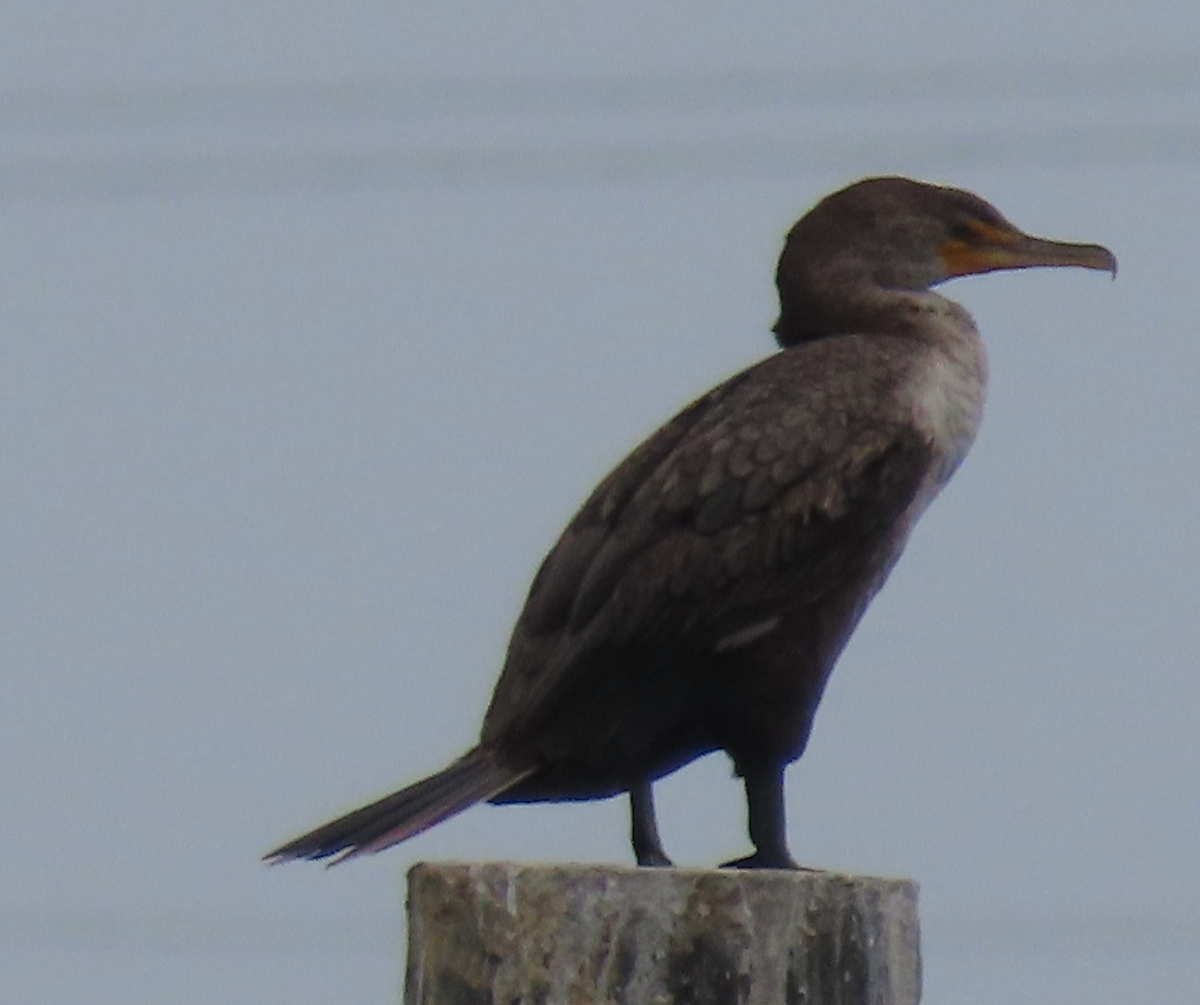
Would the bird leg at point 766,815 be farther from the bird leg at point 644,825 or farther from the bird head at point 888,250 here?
the bird head at point 888,250

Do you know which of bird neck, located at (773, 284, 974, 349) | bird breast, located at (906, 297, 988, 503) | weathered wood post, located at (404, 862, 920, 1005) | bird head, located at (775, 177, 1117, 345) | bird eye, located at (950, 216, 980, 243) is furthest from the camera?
bird eye, located at (950, 216, 980, 243)

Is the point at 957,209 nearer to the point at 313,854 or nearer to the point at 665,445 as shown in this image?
the point at 665,445

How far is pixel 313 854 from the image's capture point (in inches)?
193

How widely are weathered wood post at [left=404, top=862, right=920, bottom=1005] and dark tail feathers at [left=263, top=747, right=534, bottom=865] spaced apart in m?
0.62

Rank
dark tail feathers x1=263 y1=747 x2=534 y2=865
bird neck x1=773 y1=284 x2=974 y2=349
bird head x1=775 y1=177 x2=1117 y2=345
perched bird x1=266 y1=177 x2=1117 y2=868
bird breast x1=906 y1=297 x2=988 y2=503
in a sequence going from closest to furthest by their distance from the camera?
dark tail feathers x1=263 y1=747 x2=534 y2=865 < perched bird x1=266 y1=177 x2=1117 y2=868 < bird breast x1=906 y1=297 x2=988 y2=503 < bird neck x1=773 y1=284 x2=974 y2=349 < bird head x1=775 y1=177 x2=1117 y2=345

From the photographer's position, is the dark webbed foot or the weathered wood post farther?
the dark webbed foot

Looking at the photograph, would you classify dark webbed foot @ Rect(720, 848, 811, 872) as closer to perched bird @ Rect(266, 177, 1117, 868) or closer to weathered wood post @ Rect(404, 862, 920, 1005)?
perched bird @ Rect(266, 177, 1117, 868)

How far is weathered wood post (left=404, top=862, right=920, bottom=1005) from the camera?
13.7ft

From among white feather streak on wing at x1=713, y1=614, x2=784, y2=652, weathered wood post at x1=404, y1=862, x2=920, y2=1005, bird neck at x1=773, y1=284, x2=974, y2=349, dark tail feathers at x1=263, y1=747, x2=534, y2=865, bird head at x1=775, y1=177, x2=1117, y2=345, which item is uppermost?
bird head at x1=775, y1=177, x2=1117, y2=345

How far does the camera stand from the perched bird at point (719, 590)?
520cm

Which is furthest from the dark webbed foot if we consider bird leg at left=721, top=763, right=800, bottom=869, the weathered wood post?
the weathered wood post

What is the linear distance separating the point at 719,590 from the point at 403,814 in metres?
0.72

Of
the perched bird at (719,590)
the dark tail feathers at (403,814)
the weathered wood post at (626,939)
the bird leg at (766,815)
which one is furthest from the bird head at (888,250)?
the weathered wood post at (626,939)

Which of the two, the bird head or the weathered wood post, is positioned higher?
the bird head
